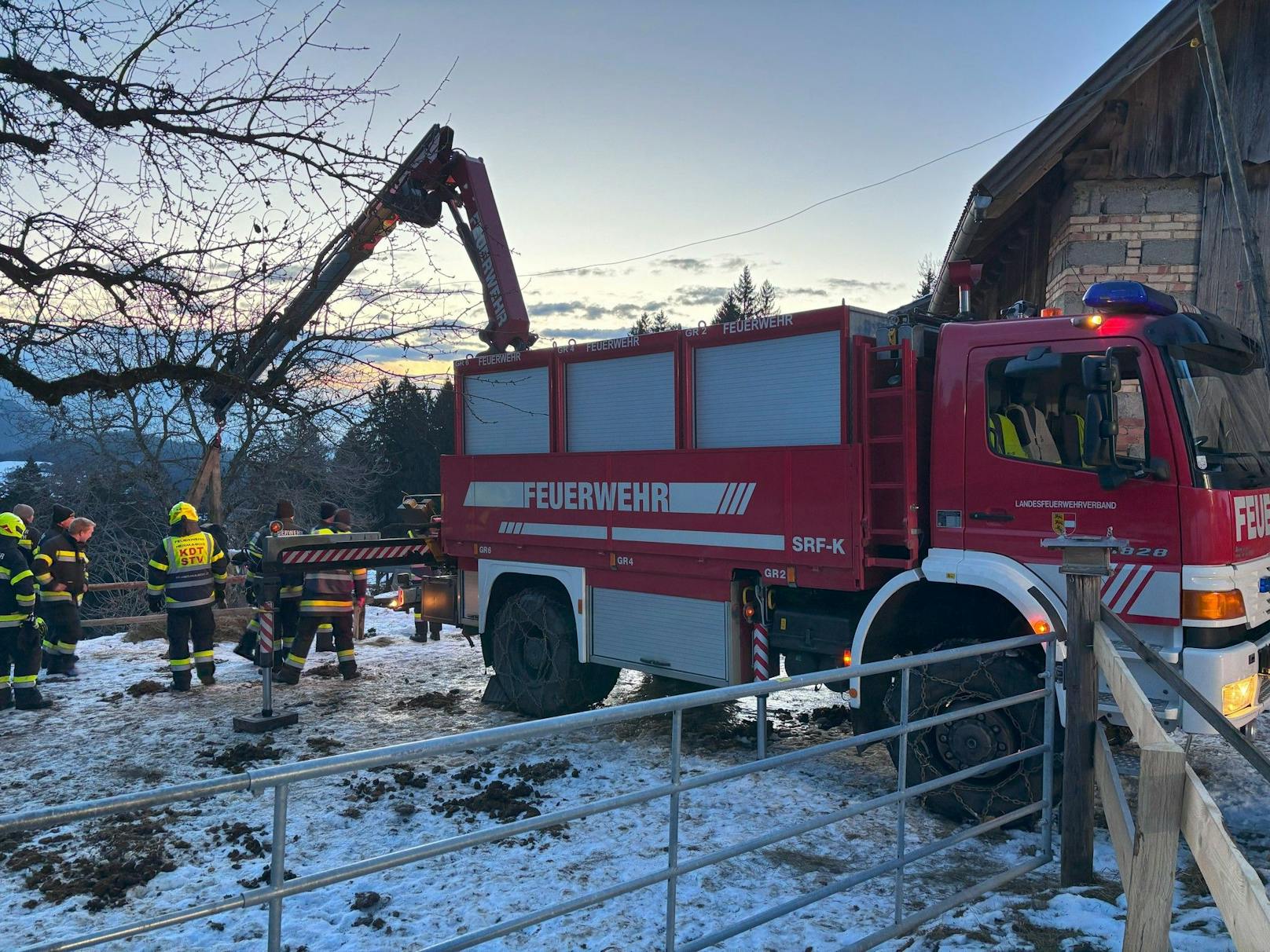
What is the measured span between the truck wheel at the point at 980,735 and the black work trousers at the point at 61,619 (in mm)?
8224

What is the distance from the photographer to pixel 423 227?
205 inches

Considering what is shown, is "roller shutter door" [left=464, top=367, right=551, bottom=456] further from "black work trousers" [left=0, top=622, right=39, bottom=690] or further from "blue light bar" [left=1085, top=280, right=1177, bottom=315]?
"black work trousers" [left=0, top=622, right=39, bottom=690]

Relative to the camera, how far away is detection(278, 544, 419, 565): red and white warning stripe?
8172mm

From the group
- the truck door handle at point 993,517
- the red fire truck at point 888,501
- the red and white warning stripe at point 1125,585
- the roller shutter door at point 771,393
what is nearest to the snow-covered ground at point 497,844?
the red fire truck at point 888,501

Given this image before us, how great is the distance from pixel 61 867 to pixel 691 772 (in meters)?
3.72

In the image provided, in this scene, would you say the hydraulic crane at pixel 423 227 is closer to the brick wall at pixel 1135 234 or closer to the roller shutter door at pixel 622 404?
the roller shutter door at pixel 622 404

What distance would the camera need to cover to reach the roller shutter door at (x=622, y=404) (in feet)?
23.3

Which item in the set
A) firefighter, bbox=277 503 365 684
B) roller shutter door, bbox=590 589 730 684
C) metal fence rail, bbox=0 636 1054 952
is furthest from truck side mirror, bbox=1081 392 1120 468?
firefighter, bbox=277 503 365 684

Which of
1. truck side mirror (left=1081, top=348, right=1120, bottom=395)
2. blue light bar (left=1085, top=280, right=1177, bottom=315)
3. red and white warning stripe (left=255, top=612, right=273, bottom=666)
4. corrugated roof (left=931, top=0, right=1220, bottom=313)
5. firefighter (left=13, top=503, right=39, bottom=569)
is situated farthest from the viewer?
firefighter (left=13, top=503, right=39, bottom=569)

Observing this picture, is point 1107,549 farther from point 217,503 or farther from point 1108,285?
point 217,503

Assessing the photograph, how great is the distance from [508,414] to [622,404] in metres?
1.41

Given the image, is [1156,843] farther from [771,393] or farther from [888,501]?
[771,393]

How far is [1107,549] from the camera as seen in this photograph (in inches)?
162

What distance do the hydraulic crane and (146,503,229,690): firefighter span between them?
859 mm
